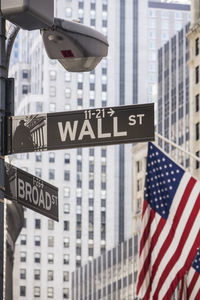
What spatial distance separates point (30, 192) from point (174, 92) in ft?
530

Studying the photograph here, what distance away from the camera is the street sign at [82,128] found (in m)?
11.1

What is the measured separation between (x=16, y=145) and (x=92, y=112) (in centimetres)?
96

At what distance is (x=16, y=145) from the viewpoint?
11336mm

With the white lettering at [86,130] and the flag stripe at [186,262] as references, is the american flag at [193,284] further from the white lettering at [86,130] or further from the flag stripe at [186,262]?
the white lettering at [86,130]

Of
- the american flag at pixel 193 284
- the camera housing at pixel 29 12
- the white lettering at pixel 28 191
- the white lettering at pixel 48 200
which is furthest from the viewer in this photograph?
the american flag at pixel 193 284

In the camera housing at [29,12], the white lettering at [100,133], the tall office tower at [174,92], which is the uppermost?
the camera housing at [29,12]

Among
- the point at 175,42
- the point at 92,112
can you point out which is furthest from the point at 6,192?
the point at 175,42

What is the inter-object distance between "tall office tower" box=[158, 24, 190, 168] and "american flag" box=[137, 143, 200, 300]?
131 meters

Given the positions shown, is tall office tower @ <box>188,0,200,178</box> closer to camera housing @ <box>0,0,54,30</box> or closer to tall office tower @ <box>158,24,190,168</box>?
tall office tower @ <box>158,24,190,168</box>

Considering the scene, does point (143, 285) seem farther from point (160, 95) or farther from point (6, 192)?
point (160, 95)

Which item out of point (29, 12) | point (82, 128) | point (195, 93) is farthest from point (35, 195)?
point (195, 93)

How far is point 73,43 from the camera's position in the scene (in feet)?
40.5

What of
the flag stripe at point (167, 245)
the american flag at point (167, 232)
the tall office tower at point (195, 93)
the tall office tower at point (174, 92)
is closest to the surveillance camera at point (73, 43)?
the american flag at point (167, 232)

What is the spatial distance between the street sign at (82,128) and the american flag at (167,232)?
14.4 metres
